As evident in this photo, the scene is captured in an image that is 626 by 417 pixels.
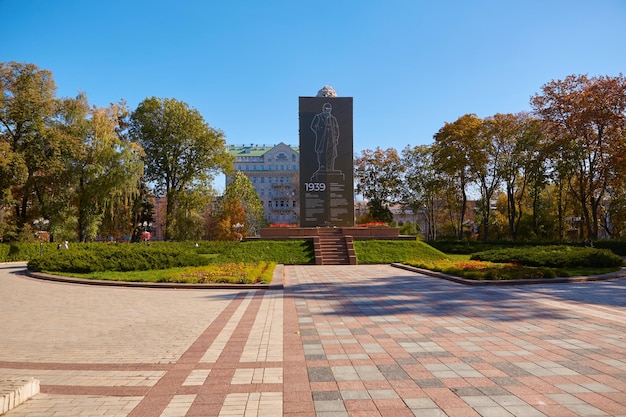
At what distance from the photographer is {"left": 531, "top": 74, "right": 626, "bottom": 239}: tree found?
2891 cm

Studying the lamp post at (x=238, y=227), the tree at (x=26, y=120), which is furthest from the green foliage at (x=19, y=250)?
the lamp post at (x=238, y=227)

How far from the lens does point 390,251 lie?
987 inches

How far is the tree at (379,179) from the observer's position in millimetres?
47219

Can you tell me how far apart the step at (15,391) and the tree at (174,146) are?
36.2 m

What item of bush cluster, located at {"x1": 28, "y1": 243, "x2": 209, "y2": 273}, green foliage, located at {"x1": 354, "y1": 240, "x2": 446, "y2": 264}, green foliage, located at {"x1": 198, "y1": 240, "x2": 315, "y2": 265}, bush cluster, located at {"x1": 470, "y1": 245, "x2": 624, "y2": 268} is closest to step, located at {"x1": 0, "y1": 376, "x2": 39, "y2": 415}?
bush cluster, located at {"x1": 28, "y1": 243, "x2": 209, "y2": 273}

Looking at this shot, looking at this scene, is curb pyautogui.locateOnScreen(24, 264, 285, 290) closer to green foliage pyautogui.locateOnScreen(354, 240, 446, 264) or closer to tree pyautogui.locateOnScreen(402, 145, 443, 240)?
green foliage pyautogui.locateOnScreen(354, 240, 446, 264)

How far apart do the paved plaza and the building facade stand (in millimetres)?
73975

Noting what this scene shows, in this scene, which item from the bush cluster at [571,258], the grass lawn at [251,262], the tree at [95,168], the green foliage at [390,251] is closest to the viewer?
the grass lawn at [251,262]

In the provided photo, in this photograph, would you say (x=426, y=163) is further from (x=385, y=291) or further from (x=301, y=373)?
(x=301, y=373)

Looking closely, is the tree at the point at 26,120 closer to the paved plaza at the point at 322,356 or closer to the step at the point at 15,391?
the paved plaza at the point at 322,356

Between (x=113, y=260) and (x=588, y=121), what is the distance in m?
32.6

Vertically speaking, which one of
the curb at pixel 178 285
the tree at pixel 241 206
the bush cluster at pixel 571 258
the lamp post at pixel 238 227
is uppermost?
the tree at pixel 241 206

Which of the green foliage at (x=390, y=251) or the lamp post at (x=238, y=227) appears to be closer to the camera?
the green foliage at (x=390, y=251)

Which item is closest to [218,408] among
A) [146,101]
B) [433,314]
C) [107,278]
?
[433,314]
